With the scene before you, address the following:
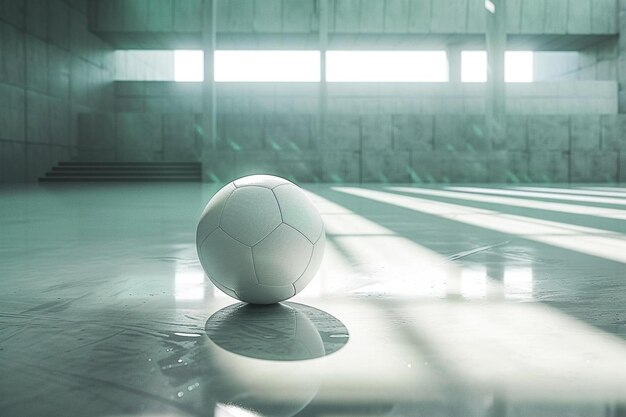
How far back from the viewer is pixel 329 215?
8648 millimetres

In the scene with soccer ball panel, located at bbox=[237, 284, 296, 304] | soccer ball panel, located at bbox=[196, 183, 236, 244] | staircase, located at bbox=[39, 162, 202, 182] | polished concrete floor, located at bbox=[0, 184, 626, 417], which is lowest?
polished concrete floor, located at bbox=[0, 184, 626, 417]

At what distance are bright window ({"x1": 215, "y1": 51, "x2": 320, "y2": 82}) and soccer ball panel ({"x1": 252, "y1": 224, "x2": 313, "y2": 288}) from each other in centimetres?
2521

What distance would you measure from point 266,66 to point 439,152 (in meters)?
9.39

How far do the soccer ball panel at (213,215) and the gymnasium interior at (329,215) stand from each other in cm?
38

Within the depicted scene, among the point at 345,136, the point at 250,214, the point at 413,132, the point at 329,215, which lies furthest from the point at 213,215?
the point at 413,132

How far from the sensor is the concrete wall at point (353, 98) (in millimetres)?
27156

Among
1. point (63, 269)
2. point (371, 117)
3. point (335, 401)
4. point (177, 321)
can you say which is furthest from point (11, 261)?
point (371, 117)

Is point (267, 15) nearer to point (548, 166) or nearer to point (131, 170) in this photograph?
point (131, 170)

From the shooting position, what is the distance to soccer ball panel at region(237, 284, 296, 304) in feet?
9.44

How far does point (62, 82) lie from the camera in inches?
893

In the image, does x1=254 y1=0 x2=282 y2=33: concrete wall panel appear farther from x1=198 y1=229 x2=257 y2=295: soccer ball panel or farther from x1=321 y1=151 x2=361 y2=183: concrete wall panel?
x1=198 y1=229 x2=257 y2=295: soccer ball panel

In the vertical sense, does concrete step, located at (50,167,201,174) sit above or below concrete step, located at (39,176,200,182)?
above

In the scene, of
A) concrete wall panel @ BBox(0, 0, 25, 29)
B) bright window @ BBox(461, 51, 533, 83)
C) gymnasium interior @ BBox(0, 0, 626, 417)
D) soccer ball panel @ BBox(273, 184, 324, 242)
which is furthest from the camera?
bright window @ BBox(461, 51, 533, 83)

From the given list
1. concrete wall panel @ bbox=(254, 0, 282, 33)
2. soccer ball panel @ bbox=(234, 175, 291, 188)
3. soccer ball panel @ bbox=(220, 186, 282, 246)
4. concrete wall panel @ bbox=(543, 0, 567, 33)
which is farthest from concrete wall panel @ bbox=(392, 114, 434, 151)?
soccer ball panel @ bbox=(220, 186, 282, 246)
